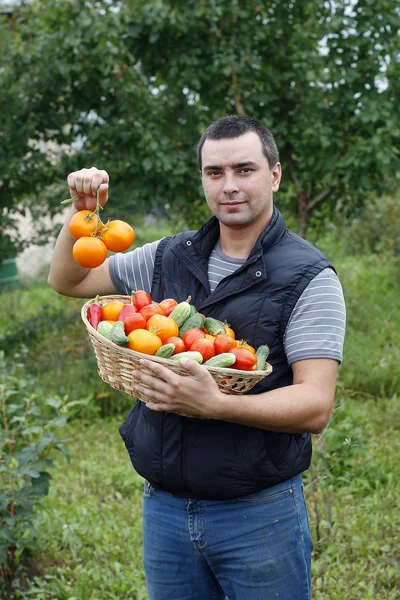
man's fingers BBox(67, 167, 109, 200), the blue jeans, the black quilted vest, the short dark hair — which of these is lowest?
the blue jeans

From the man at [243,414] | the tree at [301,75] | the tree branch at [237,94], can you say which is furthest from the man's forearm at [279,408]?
the tree branch at [237,94]

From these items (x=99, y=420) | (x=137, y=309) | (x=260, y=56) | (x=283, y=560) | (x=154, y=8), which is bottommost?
(x=99, y=420)

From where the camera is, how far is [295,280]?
1.96m

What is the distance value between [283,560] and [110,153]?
4.61 m

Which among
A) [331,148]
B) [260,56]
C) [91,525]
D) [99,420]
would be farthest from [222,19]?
[91,525]

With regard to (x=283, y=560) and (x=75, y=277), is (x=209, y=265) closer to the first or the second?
(x=75, y=277)

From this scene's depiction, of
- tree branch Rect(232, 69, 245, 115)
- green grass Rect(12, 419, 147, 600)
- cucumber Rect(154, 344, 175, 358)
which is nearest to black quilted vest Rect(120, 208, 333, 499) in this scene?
cucumber Rect(154, 344, 175, 358)

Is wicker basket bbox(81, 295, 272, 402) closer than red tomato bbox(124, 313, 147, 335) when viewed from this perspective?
Yes

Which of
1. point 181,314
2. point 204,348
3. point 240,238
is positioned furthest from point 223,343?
point 240,238

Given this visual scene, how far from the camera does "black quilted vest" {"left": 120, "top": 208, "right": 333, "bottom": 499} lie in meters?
1.97

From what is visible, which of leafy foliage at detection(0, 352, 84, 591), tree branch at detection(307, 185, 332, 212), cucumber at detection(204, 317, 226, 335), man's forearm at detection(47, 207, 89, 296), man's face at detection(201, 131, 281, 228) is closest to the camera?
cucumber at detection(204, 317, 226, 335)

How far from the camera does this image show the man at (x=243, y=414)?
1.92 meters

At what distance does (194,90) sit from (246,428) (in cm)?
456

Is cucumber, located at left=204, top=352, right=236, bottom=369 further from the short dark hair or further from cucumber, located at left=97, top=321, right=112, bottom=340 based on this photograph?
the short dark hair
